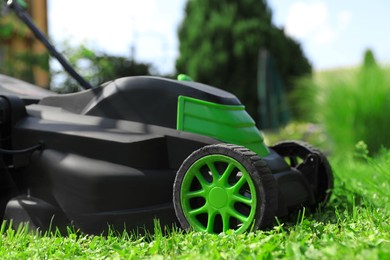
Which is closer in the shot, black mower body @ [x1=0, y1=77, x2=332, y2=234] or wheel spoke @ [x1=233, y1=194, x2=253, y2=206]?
wheel spoke @ [x1=233, y1=194, x2=253, y2=206]

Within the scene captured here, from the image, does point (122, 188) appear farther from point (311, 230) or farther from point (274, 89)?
point (274, 89)

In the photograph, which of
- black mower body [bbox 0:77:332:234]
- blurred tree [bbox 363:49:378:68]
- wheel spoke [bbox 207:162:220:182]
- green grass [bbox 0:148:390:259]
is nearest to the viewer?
green grass [bbox 0:148:390:259]

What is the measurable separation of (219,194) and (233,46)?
13.2 m

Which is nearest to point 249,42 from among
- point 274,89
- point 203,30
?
point 203,30

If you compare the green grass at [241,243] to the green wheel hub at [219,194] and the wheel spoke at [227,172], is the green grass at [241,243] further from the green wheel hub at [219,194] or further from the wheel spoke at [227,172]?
the wheel spoke at [227,172]

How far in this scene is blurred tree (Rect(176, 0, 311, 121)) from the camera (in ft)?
48.6

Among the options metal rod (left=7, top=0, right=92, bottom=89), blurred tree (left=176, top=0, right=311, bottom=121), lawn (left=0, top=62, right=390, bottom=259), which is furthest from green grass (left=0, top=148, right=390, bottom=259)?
blurred tree (left=176, top=0, right=311, bottom=121)

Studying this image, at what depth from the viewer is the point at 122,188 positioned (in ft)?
8.31

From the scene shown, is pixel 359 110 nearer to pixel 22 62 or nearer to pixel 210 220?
pixel 210 220

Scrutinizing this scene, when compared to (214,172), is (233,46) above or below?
above

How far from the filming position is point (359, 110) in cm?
630

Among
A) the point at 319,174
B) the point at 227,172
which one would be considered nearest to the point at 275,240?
the point at 227,172

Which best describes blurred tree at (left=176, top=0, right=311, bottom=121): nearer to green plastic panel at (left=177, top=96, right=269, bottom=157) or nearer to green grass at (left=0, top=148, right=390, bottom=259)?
green plastic panel at (left=177, top=96, right=269, bottom=157)

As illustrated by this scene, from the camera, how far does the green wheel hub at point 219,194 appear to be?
228 cm
